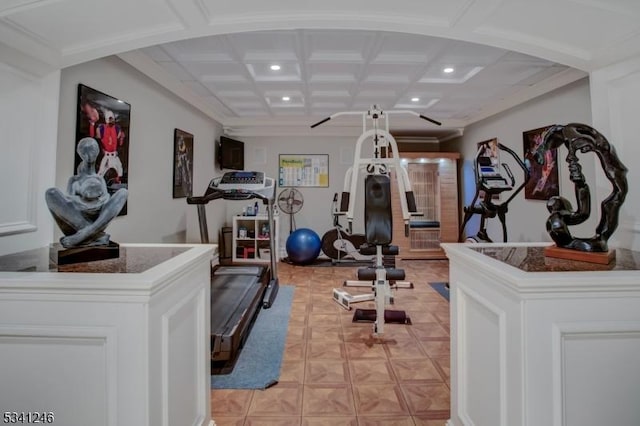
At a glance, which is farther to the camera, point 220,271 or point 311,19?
point 220,271

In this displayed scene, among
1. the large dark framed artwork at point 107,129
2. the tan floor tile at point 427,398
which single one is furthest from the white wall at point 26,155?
the tan floor tile at point 427,398

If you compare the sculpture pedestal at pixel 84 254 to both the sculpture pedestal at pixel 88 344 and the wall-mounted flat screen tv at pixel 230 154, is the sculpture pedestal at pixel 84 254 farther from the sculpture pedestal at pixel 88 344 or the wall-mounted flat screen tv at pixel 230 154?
the wall-mounted flat screen tv at pixel 230 154

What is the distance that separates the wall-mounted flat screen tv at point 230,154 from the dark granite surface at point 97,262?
13.5 ft

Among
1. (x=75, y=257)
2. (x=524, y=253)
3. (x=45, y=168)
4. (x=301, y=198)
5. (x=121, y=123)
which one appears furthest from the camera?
(x=301, y=198)

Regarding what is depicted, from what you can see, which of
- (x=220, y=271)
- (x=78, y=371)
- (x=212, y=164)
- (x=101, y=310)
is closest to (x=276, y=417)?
(x=78, y=371)

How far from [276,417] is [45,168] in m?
1.82

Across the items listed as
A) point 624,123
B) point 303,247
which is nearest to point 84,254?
point 624,123

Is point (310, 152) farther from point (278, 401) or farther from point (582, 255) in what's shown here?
point (582, 255)

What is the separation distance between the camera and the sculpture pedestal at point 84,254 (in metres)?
1.21

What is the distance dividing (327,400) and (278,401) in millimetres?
295

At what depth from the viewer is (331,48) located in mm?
2971

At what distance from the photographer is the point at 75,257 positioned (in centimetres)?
124

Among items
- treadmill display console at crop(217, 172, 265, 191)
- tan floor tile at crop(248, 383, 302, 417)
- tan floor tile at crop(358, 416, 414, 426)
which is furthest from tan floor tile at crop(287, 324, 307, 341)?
treadmill display console at crop(217, 172, 265, 191)

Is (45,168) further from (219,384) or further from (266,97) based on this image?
(266,97)
